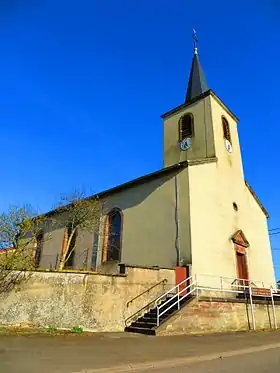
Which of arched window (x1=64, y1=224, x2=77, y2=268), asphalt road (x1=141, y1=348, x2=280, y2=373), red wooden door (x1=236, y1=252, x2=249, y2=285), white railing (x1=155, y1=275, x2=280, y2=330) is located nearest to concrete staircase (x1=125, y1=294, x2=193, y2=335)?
white railing (x1=155, y1=275, x2=280, y2=330)

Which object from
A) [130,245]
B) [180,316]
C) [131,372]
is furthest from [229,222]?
[131,372]

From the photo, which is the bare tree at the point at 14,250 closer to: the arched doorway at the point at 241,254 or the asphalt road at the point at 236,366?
the asphalt road at the point at 236,366

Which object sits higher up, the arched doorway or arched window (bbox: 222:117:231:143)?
arched window (bbox: 222:117:231:143)

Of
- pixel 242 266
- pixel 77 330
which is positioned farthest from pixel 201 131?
pixel 77 330

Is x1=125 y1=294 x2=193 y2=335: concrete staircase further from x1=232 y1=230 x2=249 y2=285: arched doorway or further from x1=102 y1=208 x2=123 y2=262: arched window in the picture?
x1=232 y1=230 x2=249 y2=285: arched doorway

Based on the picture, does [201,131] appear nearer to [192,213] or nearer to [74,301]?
[192,213]

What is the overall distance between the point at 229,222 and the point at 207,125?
23.3 feet

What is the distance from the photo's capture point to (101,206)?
21797 mm

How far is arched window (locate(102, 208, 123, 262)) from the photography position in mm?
19578

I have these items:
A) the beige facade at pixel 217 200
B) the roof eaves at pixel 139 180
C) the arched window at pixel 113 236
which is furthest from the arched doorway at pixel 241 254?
the arched window at pixel 113 236

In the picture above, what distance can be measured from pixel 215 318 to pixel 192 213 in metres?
5.54

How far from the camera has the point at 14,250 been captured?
12070 mm

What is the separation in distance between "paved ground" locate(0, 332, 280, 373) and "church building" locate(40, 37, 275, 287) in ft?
20.0

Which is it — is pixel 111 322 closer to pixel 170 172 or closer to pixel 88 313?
pixel 88 313
